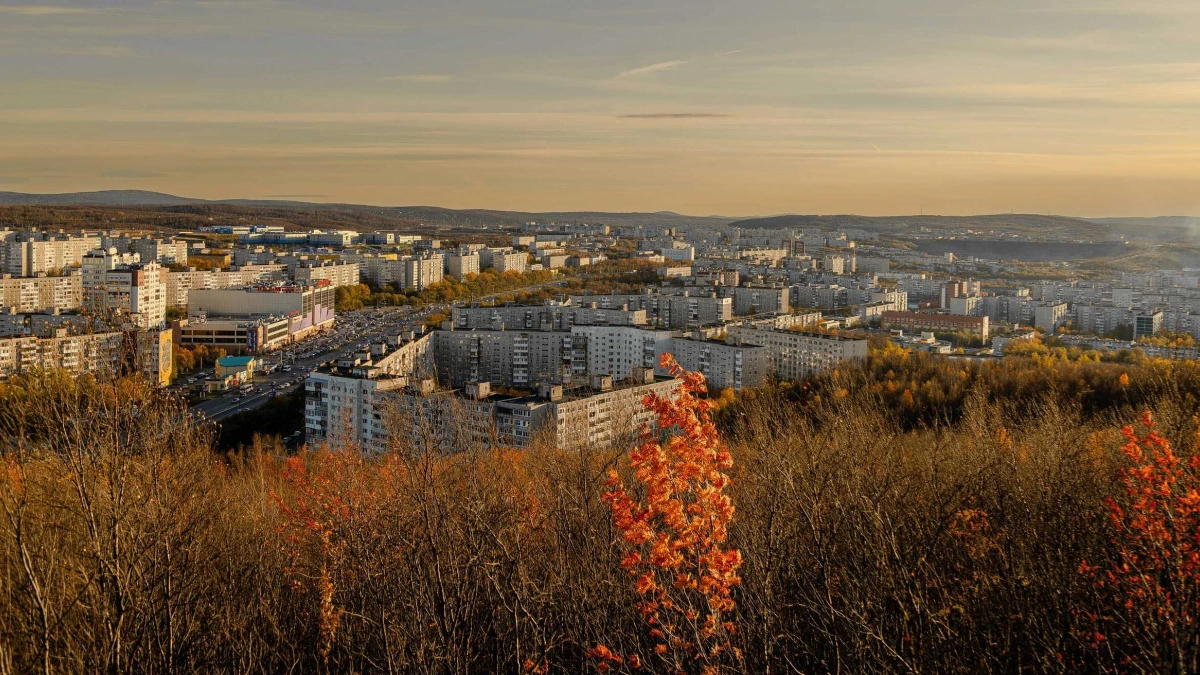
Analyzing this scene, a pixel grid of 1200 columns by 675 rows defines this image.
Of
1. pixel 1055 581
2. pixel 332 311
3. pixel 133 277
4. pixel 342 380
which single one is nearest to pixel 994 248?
pixel 332 311

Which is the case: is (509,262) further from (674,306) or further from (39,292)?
(39,292)

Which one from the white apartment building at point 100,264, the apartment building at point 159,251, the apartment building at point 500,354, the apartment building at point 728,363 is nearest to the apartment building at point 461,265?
the apartment building at point 159,251

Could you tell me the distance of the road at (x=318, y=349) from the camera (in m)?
12.3

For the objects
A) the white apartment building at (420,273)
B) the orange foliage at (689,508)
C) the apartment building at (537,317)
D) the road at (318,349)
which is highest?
the orange foliage at (689,508)

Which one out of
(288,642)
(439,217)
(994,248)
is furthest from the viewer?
(439,217)

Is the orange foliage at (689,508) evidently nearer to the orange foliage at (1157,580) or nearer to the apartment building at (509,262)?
the orange foliage at (1157,580)

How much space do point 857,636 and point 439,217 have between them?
64324mm

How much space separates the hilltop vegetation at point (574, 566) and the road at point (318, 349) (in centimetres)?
457

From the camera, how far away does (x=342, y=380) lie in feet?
33.7

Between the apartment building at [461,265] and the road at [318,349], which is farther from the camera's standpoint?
the apartment building at [461,265]

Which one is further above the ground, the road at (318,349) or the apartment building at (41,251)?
the apartment building at (41,251)

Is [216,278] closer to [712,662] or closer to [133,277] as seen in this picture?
[133,277]

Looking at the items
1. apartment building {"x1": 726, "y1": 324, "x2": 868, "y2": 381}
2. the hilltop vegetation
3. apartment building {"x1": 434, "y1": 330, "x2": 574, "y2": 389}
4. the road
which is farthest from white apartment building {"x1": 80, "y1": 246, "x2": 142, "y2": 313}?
the hilltop vegetation

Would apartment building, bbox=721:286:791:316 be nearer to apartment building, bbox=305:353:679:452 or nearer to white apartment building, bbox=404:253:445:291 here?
white apartment building, bbox=404:253:445:291
